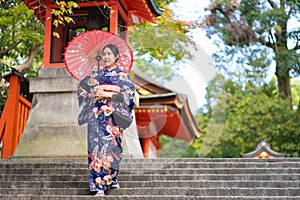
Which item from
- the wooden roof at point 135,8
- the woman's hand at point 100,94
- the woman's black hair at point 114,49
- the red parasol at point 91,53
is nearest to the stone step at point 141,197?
the woman's hand at point 100,94

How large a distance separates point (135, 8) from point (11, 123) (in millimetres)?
3454

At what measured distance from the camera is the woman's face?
5.74 metres

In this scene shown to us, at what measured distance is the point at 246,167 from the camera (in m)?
6.30

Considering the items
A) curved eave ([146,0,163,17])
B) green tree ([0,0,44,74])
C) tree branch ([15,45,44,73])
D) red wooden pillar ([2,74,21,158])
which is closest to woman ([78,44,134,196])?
red wooden pillar ([2,74,21,158])

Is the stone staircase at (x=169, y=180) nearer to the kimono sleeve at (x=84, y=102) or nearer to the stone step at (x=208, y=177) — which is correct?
the stone step at (x=208, y=177)

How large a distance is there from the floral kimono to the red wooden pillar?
3.38m

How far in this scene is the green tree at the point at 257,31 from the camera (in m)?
17.9

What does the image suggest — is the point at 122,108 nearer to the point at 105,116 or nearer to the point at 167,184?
the point at 105,116

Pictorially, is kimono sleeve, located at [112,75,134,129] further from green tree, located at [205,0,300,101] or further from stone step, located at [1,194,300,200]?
green tree, located at [205,0,300,101]

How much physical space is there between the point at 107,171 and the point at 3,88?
584cm

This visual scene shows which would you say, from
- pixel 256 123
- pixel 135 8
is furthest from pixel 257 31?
pixel 135 8

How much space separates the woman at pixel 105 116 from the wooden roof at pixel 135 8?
3.88m

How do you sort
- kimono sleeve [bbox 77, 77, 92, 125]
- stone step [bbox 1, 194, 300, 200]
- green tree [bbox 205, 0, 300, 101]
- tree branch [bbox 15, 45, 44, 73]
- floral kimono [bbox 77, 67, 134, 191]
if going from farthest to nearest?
green tree [bbox 205, 0, 300, 101] < tree branch [bbox 15, 45, 44, 73] < kimono sleeve [bbox 77, 77, 92, 125] < floral kimono [bbox 77, 67, 134, 191] < stone step [bbox 1, 194, 300, 200]

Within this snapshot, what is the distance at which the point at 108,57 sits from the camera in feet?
18.8
